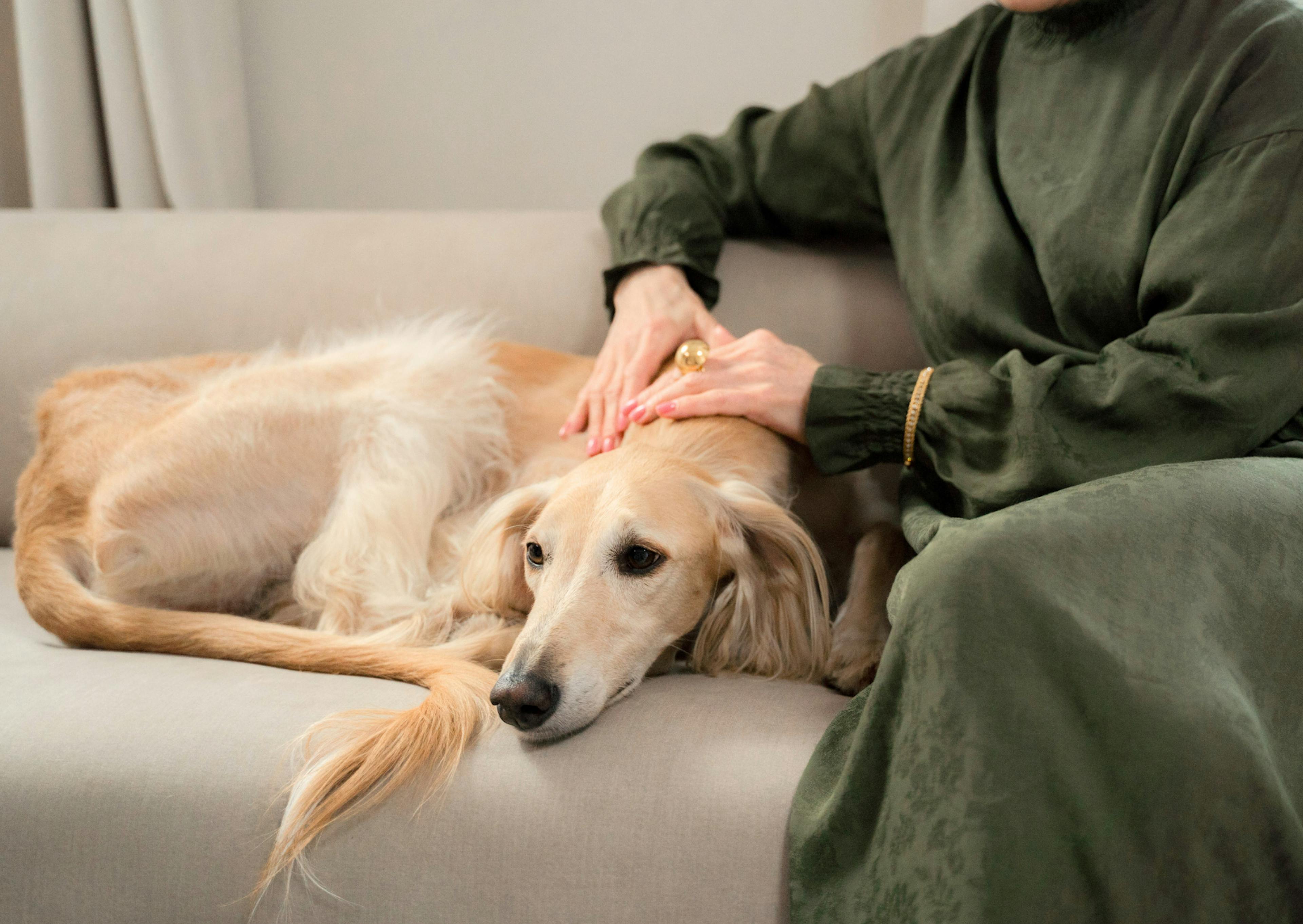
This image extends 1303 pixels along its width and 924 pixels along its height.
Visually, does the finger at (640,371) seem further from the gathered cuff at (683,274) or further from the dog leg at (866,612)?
the dog leg at (866,612)

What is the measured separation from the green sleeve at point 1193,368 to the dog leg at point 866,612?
0.22 metres

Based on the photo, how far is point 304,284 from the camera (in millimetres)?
1814

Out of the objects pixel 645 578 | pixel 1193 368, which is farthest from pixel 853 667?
pixel 1193 368

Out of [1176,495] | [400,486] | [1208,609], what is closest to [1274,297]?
[1176,495]

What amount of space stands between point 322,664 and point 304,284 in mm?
942

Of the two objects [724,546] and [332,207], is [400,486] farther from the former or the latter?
[332,207]

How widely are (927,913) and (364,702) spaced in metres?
0.64

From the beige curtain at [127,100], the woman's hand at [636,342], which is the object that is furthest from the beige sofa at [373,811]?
the beige curtain at [127,100]

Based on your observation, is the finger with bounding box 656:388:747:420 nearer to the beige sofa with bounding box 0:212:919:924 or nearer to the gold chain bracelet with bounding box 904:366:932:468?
the gold chain bracelet with bounding box 904:366:932:468

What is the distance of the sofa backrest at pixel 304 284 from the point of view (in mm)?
1716

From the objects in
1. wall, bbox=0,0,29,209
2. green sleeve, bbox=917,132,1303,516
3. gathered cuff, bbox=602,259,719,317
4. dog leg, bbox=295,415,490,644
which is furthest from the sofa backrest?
wall, bbox=0,0,29,209

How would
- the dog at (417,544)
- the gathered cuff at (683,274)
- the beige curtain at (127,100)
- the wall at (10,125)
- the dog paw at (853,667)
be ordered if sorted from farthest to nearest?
the wall at (10,125) < the beige curtain at (127,100) < the gathered cuff at (683,274) < the dog paw at (853,667) < the dog at (417,544)

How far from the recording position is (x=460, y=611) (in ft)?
4.43

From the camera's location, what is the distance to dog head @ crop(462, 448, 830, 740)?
100 centimetres
